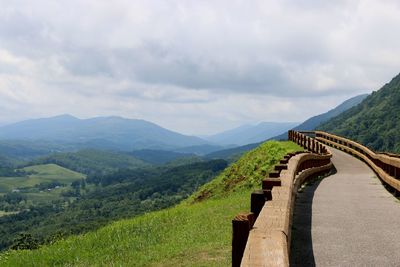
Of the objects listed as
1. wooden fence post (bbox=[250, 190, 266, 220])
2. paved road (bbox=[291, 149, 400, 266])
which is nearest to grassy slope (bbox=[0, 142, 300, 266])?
paved road (bbox=[291, 149, 400, 266])

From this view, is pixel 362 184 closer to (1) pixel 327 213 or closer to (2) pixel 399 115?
(1) pixel 327 213

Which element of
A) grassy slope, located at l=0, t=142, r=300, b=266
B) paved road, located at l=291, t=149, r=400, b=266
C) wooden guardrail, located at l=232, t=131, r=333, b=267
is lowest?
grassy slope, located at l=0, t=142, r=300, b=266

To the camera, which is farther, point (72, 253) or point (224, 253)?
point (72, 253)

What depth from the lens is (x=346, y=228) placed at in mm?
10273

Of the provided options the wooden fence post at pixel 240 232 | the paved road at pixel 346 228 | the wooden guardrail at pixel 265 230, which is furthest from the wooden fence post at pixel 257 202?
the wooden fence post at pixel 240 232

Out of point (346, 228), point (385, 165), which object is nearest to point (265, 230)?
point (346, 228)

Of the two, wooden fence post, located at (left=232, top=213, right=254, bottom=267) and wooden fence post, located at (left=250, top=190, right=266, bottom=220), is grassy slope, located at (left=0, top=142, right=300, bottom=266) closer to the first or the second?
wooden fence post, located at (left=250, top=190, right=266, bottom=220)

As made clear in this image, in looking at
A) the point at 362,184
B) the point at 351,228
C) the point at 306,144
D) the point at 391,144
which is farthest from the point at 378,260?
the point at 391,144

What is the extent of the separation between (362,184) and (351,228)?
35.2 feet

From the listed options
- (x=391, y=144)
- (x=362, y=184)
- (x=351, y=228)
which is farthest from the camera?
(x=391, y=144)

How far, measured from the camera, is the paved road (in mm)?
7892

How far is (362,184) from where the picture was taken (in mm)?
20328

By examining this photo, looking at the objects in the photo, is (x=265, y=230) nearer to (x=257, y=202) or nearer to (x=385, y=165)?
(x=257, y=202)

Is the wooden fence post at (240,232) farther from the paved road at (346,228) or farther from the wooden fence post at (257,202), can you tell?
the paved road at (346,228)
